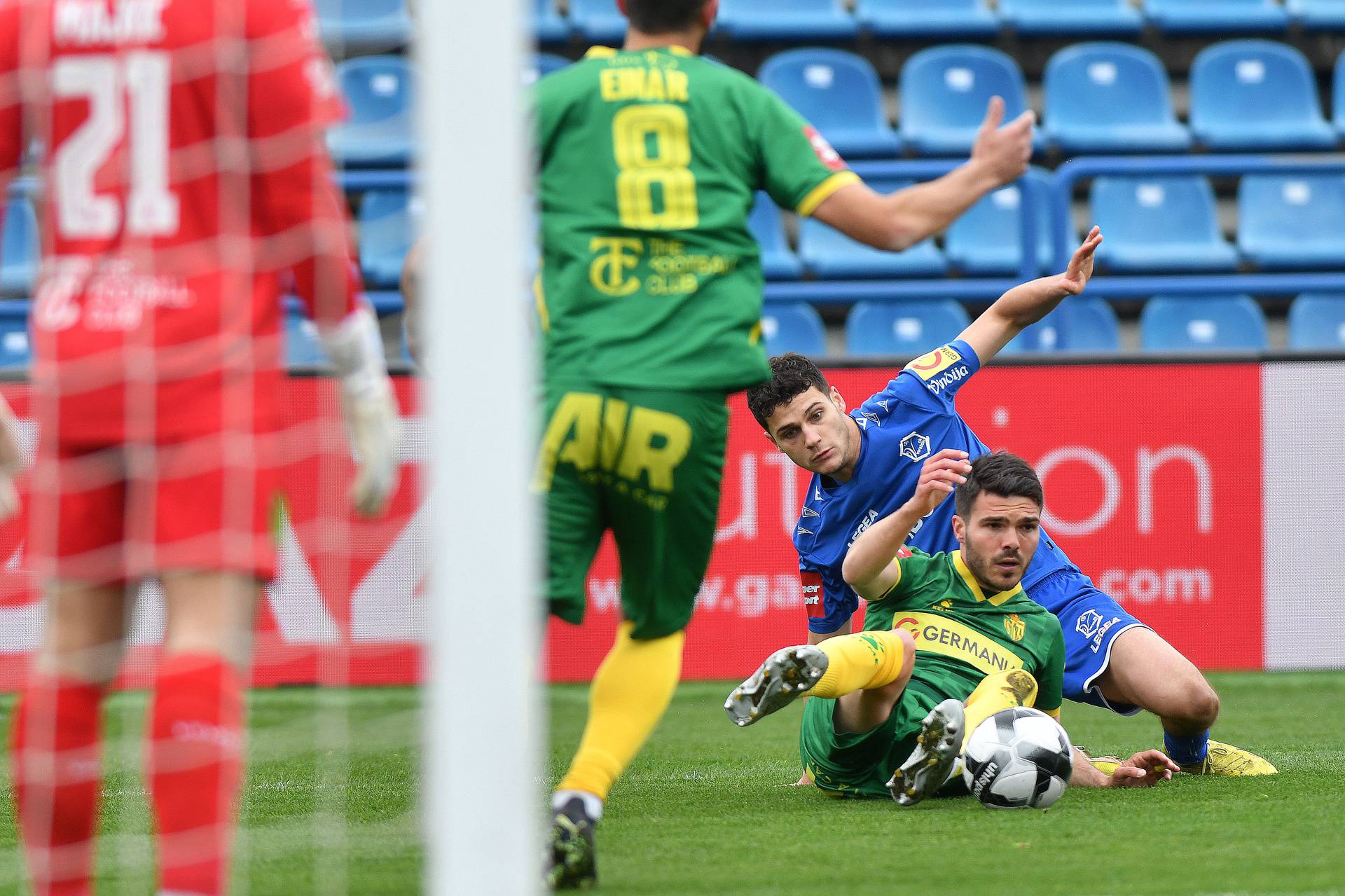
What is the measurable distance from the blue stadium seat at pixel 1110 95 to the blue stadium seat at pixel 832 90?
1010mm

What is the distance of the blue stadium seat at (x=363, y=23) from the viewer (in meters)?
5.00

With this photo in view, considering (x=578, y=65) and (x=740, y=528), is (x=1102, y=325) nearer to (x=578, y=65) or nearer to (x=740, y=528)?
(x=740, y=528)

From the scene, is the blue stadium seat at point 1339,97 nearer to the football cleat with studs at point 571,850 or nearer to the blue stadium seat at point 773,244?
the blue stadium seat at point 773,244

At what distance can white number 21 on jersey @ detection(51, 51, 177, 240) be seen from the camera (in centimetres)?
226

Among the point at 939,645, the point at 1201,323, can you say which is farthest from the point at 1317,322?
the point at 939,645

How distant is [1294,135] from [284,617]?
6405 mm

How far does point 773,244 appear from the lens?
8953mm

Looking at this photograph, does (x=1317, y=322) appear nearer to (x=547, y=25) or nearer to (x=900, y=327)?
(x=900, y=327)

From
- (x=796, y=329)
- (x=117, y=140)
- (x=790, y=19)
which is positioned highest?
(x=790, y=19)

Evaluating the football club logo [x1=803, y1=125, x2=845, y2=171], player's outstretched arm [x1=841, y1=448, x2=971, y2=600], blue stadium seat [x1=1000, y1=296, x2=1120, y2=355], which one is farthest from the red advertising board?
the football club logo [x1=803, y1=125, x2=845, y2=171]

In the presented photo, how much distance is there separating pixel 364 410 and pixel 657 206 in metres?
0.78

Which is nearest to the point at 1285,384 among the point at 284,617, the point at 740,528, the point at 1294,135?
the point at 740,528

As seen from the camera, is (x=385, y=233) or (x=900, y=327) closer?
Answer: (x=385, y=233)

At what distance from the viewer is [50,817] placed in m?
2.34
